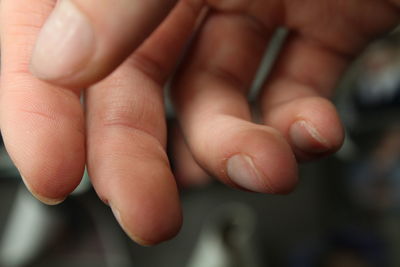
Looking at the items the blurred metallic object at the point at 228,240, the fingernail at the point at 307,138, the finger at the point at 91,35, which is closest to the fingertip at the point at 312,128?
the fingernail at the point at 307,138

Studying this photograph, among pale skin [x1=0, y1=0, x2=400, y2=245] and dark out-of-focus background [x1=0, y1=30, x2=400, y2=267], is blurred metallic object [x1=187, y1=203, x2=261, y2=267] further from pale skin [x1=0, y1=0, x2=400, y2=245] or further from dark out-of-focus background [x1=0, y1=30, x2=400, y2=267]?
pale skin [x1=0, y1=0, x2=400, y2=245]

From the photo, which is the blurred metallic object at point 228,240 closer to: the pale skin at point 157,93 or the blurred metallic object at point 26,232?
the blurred metallic object at point 26,232

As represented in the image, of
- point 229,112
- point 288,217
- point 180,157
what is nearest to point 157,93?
point 229,112

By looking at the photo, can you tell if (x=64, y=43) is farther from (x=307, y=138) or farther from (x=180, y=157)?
(x=180, y=157)

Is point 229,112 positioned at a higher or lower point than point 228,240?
higher

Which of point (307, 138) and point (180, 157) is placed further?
point (180, 157)

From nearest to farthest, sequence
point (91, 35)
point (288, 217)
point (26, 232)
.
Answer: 1. point (91, 35)
2. point (26, 232)
3. point (288, 217)

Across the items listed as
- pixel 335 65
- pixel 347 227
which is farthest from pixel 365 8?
pixel 347 227

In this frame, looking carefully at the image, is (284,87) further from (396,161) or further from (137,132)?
(396,161)

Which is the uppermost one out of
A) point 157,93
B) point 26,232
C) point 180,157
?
point 157,93
